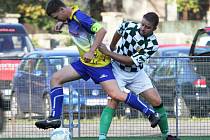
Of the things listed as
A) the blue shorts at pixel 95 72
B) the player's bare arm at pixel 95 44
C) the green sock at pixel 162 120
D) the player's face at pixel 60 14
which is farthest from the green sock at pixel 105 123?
the player's face at pixel 60 14

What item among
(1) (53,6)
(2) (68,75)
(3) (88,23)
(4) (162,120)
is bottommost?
(4) (162,120)

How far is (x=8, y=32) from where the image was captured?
77.8 feet

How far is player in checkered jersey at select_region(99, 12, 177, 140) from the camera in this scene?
12.8m

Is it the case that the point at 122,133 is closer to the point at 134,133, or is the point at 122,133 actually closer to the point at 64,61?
the point at 134,133

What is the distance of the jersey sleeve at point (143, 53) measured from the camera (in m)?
12.8

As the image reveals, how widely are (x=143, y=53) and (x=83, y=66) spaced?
0.83m

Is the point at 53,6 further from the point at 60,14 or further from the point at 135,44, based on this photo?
the point at 135,44

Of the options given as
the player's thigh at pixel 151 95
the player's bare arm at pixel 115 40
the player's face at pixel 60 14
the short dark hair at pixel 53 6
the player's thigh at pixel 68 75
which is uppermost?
the short dark hair at pixel 53 6

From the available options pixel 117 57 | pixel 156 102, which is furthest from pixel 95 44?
pixel 156 102

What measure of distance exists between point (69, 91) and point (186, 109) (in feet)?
6.60

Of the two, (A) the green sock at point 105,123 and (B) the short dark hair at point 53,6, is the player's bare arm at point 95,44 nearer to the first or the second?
(B) the short dark hair at point 53,6

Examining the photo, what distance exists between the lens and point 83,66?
42.1ft

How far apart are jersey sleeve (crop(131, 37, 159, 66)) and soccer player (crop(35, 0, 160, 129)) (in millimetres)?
369

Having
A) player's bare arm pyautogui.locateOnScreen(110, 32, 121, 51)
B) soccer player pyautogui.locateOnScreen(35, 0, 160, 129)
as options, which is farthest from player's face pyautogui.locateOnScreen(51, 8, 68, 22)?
player's bare arm pyautogui.locateOnScreen(110, 32, 121, 51)
